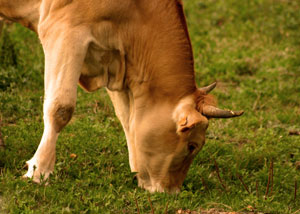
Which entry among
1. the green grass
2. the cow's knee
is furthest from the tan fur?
the green grass

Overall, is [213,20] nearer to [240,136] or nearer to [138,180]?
[240,136]

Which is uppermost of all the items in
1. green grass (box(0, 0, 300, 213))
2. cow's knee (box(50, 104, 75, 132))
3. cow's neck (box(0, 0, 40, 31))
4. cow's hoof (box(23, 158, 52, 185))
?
cow's neck (box(0, 0, 40, 31))

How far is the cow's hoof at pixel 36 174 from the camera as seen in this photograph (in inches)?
194

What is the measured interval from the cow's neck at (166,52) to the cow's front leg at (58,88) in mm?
565

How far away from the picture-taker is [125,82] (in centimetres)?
546

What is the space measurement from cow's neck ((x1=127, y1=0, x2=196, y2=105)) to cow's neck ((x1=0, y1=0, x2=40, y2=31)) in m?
0.93

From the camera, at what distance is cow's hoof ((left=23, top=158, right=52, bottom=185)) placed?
16.1 feet

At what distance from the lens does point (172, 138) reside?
17.1 ft

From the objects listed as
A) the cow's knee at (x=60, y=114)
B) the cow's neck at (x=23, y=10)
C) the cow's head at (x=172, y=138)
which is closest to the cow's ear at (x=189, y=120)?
the cow's head at (x=172, y=138)

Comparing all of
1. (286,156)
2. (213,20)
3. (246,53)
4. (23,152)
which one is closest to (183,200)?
(23,152)

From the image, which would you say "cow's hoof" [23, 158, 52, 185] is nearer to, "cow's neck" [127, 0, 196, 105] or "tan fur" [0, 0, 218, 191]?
"tan fur" [0, 0, 218, 191]

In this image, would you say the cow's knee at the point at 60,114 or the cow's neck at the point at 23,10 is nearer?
the cow's knee at the point at 60,114

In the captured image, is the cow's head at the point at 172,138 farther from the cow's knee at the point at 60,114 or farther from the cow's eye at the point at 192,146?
the cow's knee at the point at 60,114

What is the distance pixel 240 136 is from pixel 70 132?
203 centimetres
